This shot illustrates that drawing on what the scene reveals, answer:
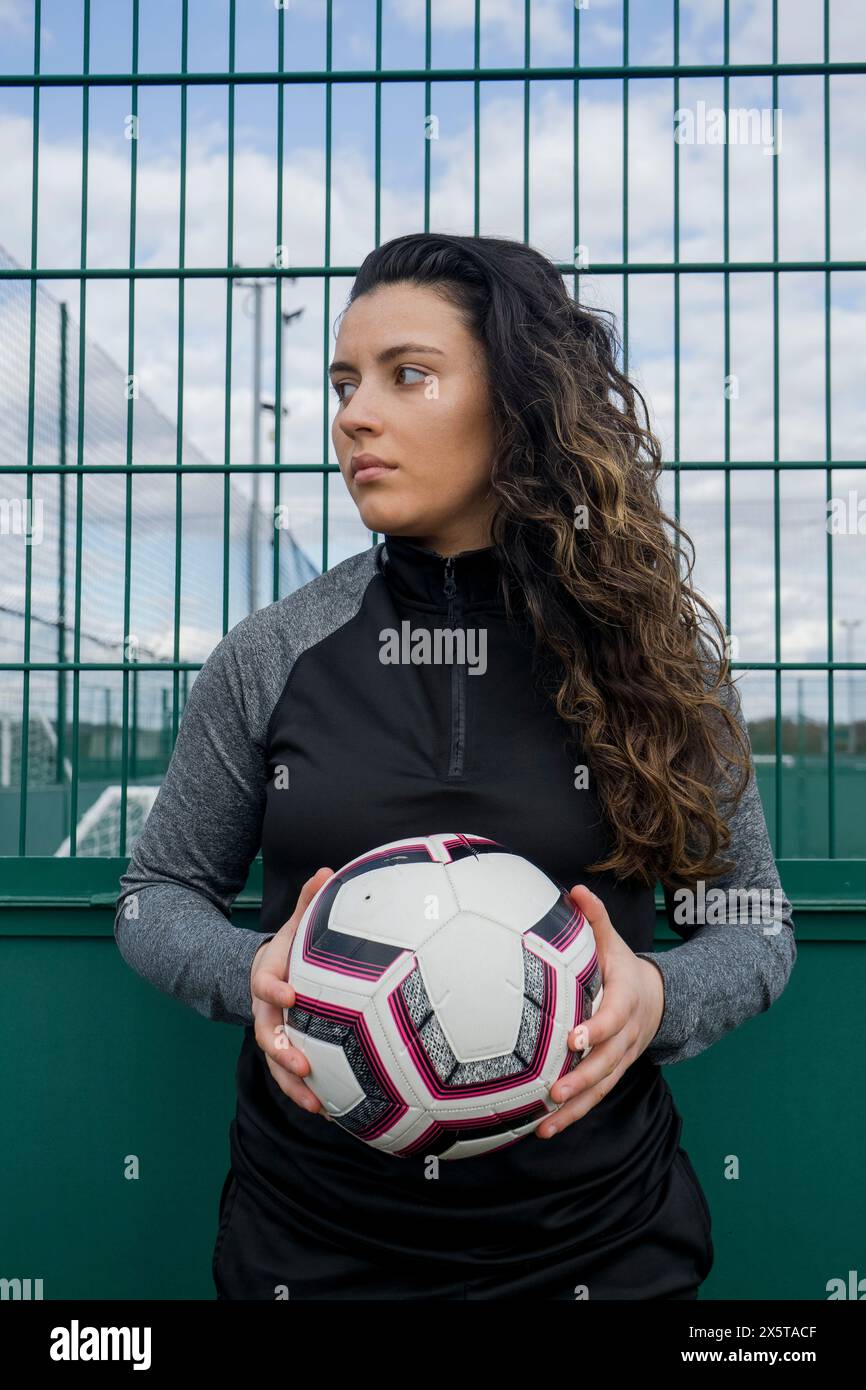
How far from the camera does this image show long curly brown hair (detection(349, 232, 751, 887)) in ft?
4.78

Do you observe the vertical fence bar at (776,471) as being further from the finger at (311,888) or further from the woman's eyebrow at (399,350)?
the finger at (311,888)

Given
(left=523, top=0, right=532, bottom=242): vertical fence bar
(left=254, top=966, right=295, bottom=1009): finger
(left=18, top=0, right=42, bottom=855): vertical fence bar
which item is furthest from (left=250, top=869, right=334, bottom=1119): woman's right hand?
(left=523, top=0, right=532, bottom=242): vertical fence bar

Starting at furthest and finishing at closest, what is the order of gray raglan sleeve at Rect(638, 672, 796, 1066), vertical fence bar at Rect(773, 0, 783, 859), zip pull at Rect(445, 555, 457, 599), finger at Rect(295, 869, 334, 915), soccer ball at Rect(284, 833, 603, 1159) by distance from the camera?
1. vertical fence bar at Rect(773, 0, 783, 859)
2. zip pull at Rect(445, 555, 457, 599)
3. gray raglan sleeve at Rect(638, 672, 796, 1066)
4. finger at Rect(295, 869, 334, 915)
5. soccer ball at Rect(284, 833, 603, 1159)

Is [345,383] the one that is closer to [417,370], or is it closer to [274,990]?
[417,370]

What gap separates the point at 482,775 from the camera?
141 centimetres

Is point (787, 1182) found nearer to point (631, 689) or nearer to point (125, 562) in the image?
point (631, 689)

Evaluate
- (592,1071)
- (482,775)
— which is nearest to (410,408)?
(482,775)

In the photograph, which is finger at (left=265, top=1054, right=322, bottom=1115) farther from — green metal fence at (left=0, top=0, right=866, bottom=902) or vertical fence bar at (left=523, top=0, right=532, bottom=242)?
vertical fence bar at (left=523, top=0, right=532, bottom=242)

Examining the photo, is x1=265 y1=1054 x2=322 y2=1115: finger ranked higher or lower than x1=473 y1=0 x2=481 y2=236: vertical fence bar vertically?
lower

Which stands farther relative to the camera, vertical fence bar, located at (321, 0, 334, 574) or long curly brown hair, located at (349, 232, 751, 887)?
vertical fence bar, located at (321, 0, 334, 574)

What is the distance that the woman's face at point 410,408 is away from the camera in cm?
142

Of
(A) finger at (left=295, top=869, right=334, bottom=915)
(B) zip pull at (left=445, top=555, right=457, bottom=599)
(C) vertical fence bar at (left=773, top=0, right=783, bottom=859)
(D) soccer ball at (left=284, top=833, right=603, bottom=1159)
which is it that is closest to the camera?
(D) soccer ball at (left=284, top=833, right=603, bottom=1159)

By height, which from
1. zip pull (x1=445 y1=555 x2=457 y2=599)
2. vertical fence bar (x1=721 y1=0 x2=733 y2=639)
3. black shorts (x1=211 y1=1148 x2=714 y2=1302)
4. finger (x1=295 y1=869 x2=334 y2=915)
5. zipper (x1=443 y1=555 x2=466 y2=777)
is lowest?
black shorts (x1=211 y1=1148 x2=714 y2=1302)
